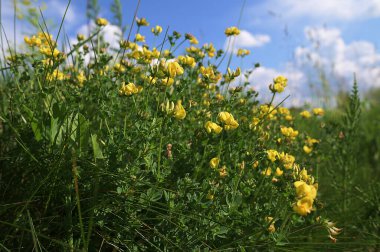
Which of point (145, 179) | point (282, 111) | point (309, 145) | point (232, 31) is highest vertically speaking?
point (232, 31)

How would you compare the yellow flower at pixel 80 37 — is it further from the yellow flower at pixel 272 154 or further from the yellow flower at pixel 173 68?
the yellow flower at pixel 272 154

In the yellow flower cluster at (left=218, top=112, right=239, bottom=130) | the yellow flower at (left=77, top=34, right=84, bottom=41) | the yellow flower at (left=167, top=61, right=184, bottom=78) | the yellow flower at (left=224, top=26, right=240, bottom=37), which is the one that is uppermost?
the yellow flower at (left=224, top=26, right=240, bottom=37)

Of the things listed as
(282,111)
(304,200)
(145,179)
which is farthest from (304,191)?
(282,111)

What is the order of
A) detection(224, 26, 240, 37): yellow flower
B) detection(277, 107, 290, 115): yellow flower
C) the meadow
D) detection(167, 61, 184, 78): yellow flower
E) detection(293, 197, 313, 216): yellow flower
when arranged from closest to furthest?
1. detection(293, 197, 313, 216): yellow flower
2. the meadow
3. detection(167, 61, 184, 78): yellow flower
4. detection(224, 26, 240, 37): yellow flower
5. detection(277, 107, 290, 115): yellow flower

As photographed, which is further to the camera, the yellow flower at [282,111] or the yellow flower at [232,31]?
the yellow flower at [282,111]

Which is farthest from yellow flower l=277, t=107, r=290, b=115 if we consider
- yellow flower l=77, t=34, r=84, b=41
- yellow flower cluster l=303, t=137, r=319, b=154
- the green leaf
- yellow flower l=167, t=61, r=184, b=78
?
the green leaf

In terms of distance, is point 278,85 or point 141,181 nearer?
point 141,181

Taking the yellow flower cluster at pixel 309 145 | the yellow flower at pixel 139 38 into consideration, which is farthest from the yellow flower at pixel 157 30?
the yellow flower cluster at pixel 309 145

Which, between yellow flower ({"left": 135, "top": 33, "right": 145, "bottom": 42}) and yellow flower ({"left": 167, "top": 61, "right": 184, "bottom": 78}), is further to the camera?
yellow flower ({"left": 135, "top": 33, "right": 145, "bottom": 42})

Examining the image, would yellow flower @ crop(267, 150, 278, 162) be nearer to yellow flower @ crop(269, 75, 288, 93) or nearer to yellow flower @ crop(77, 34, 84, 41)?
yellow flower @ crop(269, 75, 288, 93)

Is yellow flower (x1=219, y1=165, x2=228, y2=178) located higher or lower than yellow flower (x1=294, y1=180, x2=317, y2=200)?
lower

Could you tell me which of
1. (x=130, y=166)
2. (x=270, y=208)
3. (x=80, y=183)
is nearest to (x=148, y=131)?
(x=130, y=166)

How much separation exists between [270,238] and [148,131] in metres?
0.69

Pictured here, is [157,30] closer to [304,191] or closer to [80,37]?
[80,37]
